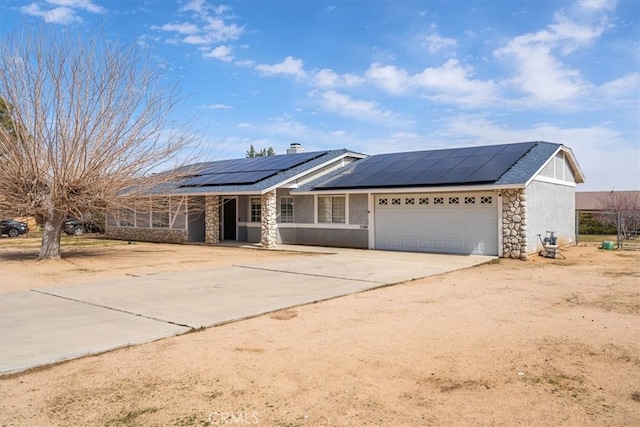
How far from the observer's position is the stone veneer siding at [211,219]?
2186 cm

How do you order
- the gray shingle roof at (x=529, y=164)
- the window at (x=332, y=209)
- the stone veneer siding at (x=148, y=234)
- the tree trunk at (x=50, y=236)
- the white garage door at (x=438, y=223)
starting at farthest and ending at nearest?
1. the stone veneer siding at (x=148, y=234)
2. the window at (x=332, y=209)
3. the white garage door at (x=438, y=223)
4. the tree trunk at (x=50, y=236)
5. the gray shingle roof at (x=529, y=164)

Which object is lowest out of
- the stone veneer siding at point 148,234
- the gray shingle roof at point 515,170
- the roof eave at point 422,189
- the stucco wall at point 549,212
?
the stone veneer siding at point 148,234

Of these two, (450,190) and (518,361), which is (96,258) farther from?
(518,361)

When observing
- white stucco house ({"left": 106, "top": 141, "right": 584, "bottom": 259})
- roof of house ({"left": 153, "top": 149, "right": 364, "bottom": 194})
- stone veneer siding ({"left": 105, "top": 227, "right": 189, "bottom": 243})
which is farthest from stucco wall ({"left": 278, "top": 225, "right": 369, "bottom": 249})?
stone veneer siding ({"left": 105, "top": 227, "right": 189, "bottom": 243})

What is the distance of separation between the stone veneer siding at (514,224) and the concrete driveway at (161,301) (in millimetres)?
1529

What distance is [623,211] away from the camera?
27.3 metres

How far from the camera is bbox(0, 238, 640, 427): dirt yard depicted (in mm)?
3834

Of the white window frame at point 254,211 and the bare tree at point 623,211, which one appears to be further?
the bare tree at point 623,211

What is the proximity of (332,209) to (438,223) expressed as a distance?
481 cm

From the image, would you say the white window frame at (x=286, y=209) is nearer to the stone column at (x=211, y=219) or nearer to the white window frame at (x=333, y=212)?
the white window frame at (x=333, y=212)

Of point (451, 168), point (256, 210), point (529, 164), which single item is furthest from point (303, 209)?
point (529, 164)

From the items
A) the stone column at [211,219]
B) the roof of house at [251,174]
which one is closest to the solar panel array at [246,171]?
the roof of house at [251,174]

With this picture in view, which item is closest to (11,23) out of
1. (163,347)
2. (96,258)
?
(96,258)

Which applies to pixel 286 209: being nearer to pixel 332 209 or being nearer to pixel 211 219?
pixel 332 209
